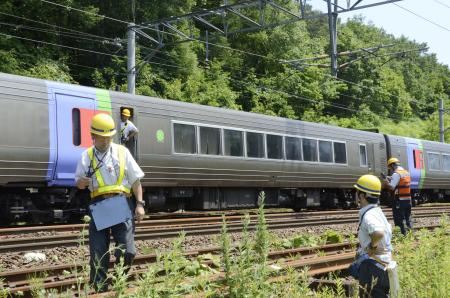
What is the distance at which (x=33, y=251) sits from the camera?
8758 mm

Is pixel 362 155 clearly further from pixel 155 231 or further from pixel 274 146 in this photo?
pixel 155 231

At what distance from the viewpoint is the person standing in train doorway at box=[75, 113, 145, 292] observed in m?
5.31

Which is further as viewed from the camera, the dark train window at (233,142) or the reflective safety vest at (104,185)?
the dark train window at (233,142)

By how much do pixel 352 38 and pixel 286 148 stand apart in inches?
1664

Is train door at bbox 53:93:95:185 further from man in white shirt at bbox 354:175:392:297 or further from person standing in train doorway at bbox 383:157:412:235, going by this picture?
man in white shirt at bbox 354:175:392:297

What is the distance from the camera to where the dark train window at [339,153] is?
21.7 m

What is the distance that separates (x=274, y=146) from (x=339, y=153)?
13.1ft

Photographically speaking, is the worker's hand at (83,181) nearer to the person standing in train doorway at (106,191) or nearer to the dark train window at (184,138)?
the person standing in train doorway at (106,191)

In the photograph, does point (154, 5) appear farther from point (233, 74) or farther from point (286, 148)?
point (286, 148)

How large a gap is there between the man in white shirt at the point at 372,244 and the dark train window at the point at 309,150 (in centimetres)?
1456

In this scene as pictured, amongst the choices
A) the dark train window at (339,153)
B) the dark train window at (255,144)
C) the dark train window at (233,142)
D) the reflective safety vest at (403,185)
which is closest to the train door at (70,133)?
the dark train window at (233,142)

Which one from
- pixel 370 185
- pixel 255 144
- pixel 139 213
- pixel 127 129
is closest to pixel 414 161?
pixel 255 144

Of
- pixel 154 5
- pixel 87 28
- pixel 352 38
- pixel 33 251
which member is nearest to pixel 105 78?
pixel 87 28

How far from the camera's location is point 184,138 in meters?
15.5
